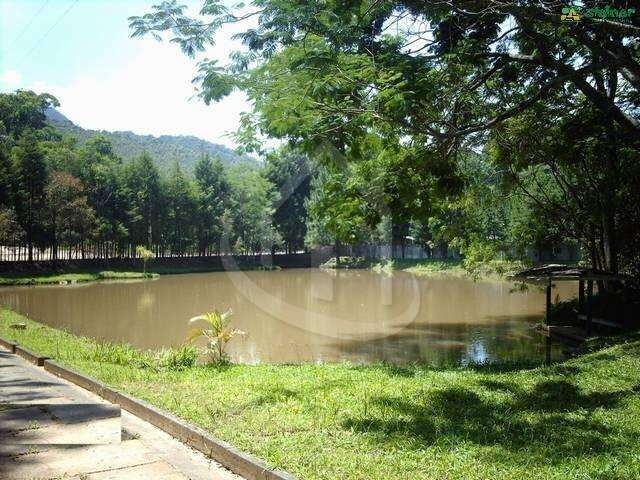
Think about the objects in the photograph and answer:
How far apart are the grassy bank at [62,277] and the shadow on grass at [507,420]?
111 ft

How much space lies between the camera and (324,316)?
21.5 meters

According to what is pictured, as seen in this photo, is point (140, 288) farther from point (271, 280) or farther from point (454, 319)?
point (454, 319)

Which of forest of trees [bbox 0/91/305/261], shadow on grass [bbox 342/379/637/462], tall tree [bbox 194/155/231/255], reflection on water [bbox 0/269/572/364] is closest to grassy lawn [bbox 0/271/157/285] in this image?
reflection on water [bbox 0/269/572/364]

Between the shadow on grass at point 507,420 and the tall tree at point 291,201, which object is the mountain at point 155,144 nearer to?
the tall tree at point 291,201

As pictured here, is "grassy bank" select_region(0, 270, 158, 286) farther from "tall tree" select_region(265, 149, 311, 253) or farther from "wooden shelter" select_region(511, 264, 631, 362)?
"wooden shelter" select_region(511, 264, 631, 362)

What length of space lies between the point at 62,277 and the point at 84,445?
1418 inches

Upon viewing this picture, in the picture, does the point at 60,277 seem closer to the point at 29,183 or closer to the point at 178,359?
the point at 29,183

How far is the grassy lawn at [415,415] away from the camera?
4262 millimetres

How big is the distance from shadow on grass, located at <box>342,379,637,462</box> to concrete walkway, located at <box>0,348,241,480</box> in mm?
1641

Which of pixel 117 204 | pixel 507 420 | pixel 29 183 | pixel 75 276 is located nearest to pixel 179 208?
pixel 117 204

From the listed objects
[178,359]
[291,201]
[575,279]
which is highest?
[291,201]

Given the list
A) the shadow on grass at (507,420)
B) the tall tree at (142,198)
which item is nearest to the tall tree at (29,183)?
the tall tree at (142,198)

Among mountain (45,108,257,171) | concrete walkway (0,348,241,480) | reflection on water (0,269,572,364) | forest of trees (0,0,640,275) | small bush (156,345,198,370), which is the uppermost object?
mountain (45,108,257,171)

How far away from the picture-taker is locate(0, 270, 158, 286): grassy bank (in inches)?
1358
